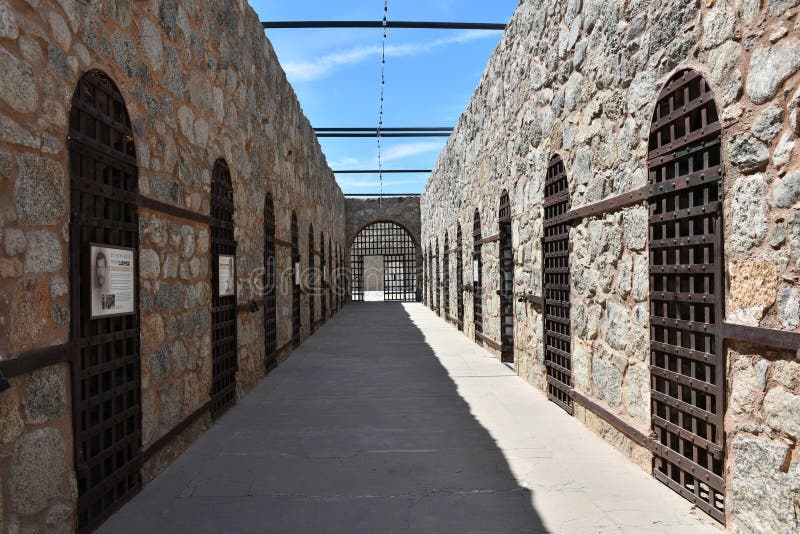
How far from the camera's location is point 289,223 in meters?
8.60

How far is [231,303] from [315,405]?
117 cm

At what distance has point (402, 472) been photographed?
3365mm

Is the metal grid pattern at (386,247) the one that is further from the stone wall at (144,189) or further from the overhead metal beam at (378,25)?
the stone wall at (144,189)

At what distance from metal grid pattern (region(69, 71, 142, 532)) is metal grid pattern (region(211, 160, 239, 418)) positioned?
1411 millimetres

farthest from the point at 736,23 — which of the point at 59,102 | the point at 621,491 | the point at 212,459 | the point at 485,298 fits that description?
the point at 485,298

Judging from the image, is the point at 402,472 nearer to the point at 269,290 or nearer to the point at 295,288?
the point at 269,290

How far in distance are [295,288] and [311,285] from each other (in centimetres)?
276

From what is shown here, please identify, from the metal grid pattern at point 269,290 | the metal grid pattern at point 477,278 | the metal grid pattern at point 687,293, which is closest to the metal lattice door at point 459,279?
the metal grid pattern at point 477,278

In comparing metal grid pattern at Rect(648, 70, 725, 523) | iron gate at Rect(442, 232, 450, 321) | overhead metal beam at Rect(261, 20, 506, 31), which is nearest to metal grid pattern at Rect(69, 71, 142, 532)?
metal grid pattern at Rect(648, 70, 725, 523)

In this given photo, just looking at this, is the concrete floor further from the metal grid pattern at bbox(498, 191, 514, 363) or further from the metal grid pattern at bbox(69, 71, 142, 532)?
the metal grid pattern at bbox(498, 191, 514, 363)

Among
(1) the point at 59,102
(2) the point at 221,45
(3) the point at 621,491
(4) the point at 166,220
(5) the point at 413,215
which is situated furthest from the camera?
(5) the point at 413,215

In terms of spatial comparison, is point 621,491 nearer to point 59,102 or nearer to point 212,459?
point 212,459

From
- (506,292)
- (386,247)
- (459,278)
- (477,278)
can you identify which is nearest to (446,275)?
(459,278)

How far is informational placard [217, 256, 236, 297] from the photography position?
472 cm
